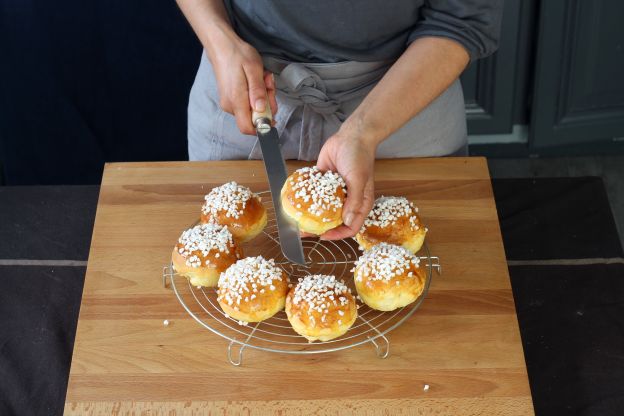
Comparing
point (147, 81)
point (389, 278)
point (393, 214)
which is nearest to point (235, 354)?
point (389, 278)

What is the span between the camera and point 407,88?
1446 mm

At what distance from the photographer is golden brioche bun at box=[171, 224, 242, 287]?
129 cm

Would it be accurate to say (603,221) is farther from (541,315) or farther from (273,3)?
(273,3)

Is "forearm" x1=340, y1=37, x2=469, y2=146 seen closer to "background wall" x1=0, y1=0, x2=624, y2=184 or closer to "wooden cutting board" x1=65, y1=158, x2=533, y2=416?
"wooden cutting board" x1=65, y1=158, x2=533, y2=416

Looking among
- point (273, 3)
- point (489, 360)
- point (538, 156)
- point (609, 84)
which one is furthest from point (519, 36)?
point (489, 360)

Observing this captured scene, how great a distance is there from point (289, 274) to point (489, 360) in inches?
14.8

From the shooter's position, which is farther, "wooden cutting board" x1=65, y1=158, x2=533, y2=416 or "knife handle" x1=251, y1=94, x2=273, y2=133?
"knife handle" x1=251, y1=94, x2=273, y2=133

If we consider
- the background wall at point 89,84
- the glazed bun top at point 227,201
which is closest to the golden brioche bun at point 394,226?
the glazed bun top at point 227,201

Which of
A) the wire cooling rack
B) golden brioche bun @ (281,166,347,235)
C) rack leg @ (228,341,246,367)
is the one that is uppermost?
golden brioche bun @ (281,166,347,235)

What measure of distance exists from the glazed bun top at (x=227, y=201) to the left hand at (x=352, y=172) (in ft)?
0.52

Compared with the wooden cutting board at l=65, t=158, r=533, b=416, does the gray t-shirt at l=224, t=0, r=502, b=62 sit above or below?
above

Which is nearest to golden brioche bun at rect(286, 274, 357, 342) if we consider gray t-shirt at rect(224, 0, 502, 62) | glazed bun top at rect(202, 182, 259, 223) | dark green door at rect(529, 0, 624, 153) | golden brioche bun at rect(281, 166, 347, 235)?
golden brioche bun at rect(281, 166, 347, 235)

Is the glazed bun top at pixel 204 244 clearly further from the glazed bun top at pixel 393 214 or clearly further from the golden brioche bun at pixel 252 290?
the glazed bun top at pixel 393 214

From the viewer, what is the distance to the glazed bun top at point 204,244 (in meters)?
1.29
